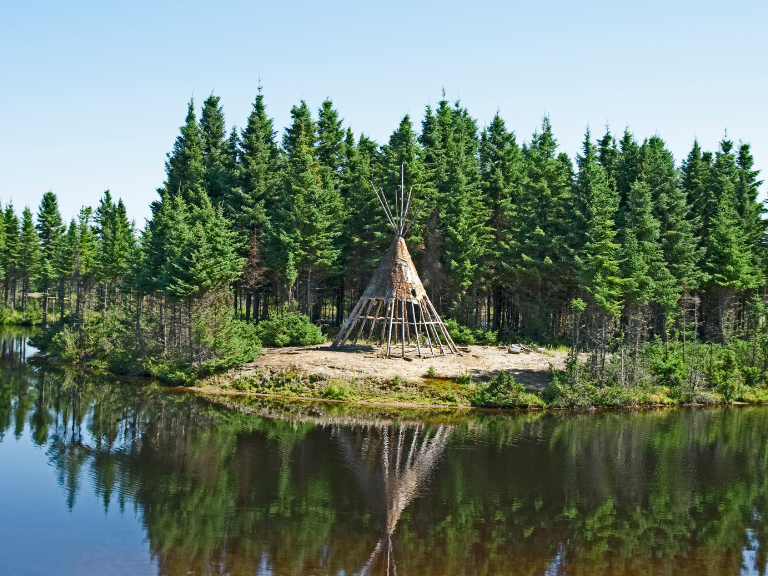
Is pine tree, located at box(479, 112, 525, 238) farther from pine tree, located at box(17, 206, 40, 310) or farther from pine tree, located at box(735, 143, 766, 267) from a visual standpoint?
pine tree, located at box(17, 206, 40, 310)

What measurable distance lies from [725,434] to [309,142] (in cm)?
3431

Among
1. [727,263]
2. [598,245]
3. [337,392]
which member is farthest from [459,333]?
[727,263]

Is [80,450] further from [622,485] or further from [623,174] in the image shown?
[623,174]

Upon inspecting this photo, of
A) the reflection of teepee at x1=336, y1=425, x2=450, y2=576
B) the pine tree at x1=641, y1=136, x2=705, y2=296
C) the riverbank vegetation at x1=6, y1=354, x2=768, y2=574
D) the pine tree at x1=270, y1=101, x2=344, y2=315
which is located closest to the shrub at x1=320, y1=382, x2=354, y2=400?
the riverbank vegetation at x1=6, y1=354, x2=768, y2=574

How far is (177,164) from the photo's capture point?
54625 millimetres

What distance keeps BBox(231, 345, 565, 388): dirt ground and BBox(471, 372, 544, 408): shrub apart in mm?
1641

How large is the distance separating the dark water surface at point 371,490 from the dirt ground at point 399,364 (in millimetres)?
3287

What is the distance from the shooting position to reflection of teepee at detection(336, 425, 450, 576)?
17906 mm

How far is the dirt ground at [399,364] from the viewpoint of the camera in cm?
3362

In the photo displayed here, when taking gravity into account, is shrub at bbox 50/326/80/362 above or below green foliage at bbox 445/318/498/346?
below

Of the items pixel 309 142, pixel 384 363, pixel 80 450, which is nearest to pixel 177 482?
pixel 80 450

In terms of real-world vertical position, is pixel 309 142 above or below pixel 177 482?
above

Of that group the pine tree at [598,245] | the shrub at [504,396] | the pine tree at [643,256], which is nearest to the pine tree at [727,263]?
the pine tree at [643,256]

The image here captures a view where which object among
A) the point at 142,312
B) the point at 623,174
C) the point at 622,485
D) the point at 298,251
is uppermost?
the point at 623,174
